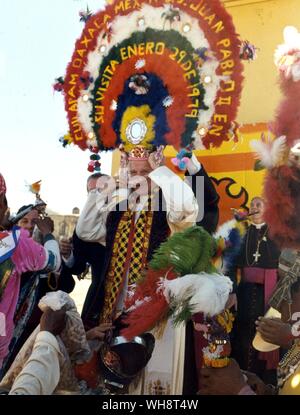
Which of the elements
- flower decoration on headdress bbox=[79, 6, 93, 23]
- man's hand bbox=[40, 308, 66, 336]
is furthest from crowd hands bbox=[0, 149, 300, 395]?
flower decoration on headdress bbox=[79, 6, 93, 23]

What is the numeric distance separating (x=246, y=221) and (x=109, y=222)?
1064 mm

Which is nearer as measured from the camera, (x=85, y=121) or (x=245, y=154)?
(x=245, y=154)

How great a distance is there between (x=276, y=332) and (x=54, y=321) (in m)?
1.56

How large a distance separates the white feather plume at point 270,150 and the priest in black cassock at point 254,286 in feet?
0.82

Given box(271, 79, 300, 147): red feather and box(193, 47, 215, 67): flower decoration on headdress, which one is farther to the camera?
box(193, 47, 215, 67): flower decoration on headdress

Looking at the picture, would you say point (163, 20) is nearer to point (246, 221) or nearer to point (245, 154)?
point (245, 154)

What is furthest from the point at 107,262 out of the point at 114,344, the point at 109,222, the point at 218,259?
the point at 218,259

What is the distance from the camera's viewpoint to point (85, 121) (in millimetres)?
4195

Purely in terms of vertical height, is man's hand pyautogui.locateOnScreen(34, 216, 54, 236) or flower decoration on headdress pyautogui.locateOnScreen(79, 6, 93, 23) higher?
flower decoration on headdress pyautogui.locateOnScreen(79, 6, 93, 23)

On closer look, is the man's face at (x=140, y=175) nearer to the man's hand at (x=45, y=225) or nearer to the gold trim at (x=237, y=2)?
the man's hand at (x=45, y=225)

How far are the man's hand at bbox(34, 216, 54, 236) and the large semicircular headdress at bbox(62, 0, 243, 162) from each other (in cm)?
70

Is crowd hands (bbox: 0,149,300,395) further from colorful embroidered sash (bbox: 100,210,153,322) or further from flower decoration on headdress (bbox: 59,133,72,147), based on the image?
flower decoration on headdress (bbox: 59,133,72,147)

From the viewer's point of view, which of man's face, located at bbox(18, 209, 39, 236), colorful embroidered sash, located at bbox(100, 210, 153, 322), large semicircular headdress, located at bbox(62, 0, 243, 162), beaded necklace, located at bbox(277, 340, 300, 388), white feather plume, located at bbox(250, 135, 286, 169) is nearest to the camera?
beaded necklace, located at bbox(277, 340, 300, 388)

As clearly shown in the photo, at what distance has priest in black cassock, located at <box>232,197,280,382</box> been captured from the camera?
3.39 m
